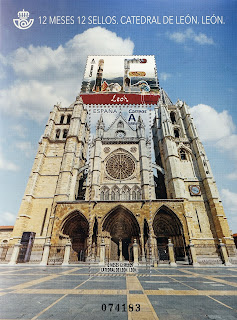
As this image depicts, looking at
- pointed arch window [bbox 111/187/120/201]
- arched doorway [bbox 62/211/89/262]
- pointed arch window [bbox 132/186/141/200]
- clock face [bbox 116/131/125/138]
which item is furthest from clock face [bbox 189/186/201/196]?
arched doorway [bbox 62/211/89/262]

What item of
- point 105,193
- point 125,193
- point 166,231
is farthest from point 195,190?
point 105,193

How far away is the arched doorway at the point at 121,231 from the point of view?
1513 cm

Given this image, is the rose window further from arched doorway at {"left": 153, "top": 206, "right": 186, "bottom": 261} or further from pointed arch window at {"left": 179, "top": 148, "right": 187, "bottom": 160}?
pointed arch window at {"left": 179, "top": 148, "right": 187, "bottom": 160}

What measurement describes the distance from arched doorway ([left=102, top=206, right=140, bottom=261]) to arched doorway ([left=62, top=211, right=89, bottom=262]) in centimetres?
226

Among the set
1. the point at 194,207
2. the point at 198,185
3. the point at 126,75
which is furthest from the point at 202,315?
the point at 198,185

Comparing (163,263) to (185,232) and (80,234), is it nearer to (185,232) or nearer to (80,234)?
(185,232)

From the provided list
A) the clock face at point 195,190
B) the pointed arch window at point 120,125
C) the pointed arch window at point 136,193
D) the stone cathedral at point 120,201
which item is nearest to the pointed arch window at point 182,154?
the stone cathedral at point 120,201

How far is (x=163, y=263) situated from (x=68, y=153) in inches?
633

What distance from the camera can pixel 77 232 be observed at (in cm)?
1606

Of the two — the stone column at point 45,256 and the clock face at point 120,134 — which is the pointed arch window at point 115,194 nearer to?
the stone column at point 45,256

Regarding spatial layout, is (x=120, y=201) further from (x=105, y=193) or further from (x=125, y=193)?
(x=105, y=193)

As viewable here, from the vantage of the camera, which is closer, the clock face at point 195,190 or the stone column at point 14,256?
the stone column at point 14,256

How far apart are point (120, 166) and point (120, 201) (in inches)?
252

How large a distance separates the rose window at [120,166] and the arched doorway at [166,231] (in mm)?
6567
